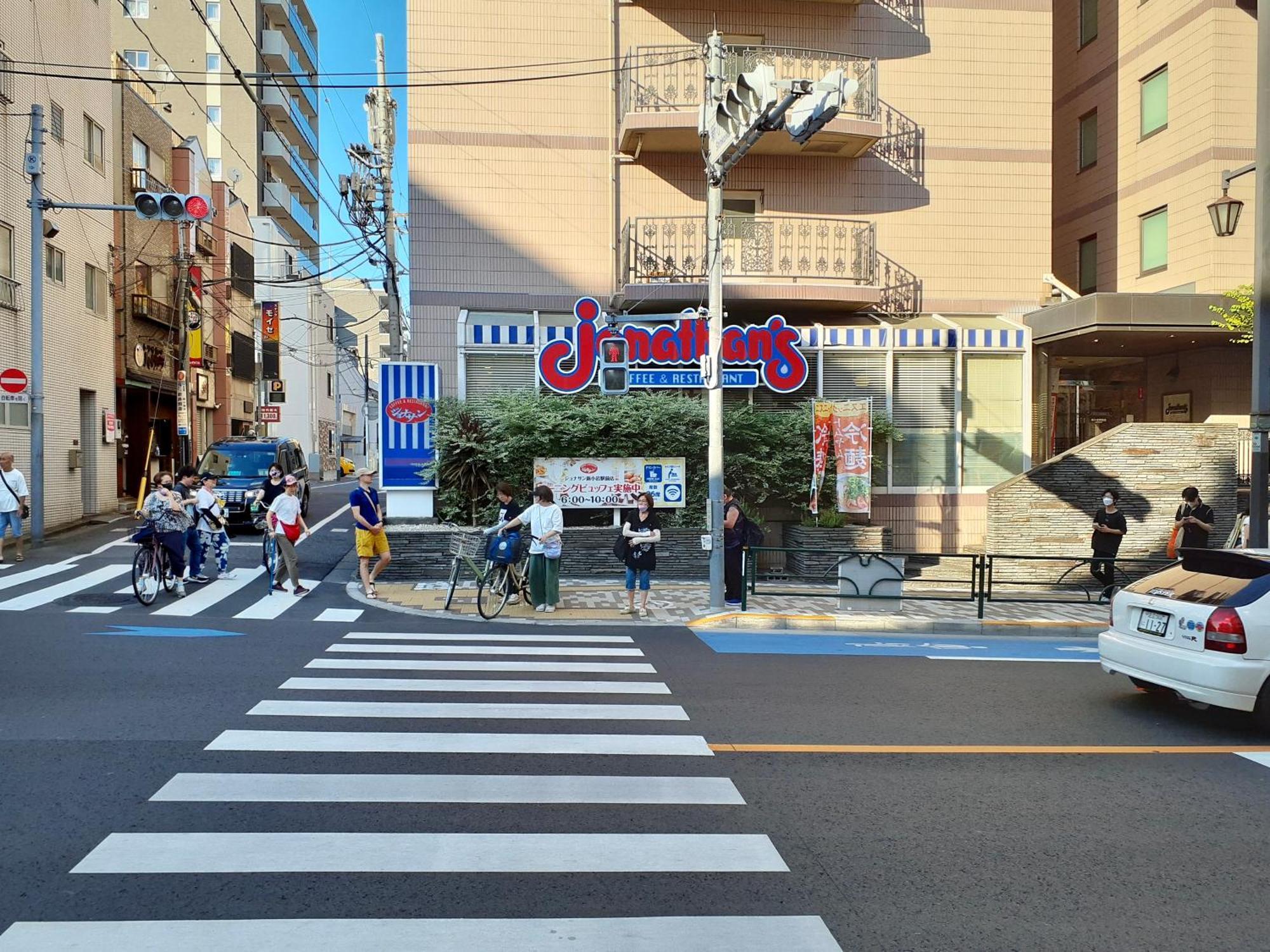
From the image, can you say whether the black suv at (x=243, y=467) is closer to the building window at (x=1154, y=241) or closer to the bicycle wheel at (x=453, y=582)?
the bicycle wheel at (x=453, y=582)

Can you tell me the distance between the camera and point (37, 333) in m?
19.2

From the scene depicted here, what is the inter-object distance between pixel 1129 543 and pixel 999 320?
547 centimetres

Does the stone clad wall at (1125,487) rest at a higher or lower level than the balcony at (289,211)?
lower

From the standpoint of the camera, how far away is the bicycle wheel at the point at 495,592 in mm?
13023

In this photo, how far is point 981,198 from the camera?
70.4 feet

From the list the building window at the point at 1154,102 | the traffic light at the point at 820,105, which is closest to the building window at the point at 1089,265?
the building window at the point at 1154,102

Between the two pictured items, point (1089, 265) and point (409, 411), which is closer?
point (409, 411)

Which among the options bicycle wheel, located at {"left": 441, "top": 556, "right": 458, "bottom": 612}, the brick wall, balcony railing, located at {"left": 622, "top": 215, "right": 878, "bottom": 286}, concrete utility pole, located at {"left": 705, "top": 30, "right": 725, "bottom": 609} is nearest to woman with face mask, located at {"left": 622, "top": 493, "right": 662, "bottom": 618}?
concrete utility pole, located at {"left": 705, "top": 30, "right": 725, "bottom": 609}

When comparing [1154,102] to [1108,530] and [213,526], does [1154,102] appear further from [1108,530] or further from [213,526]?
[213,526]

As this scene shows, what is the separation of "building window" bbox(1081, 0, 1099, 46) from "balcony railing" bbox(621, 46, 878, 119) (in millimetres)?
8287

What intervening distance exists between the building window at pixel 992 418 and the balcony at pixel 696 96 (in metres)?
5.33

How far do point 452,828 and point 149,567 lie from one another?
9817mm

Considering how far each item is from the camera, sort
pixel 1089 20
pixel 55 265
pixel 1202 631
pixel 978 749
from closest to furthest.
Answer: pixel 978 749 → pixel 1202 631 → pixel 55 265 → pixel 1089 20

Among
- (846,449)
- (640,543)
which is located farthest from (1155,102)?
(640,543)
